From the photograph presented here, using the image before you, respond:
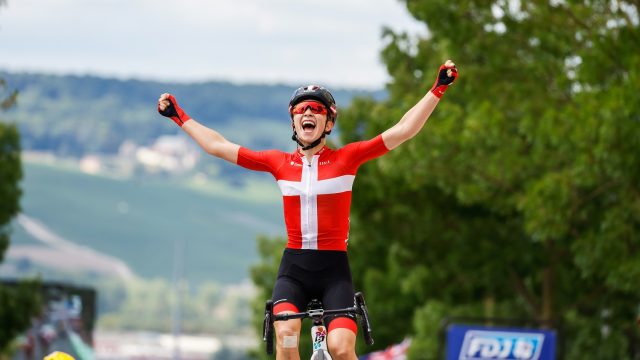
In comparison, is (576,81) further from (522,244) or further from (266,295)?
(266,295)

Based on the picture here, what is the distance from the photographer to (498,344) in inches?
910

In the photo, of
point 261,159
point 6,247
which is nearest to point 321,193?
point 261,159

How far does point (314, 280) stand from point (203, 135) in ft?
4.71

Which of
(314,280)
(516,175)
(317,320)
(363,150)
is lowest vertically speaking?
(317,320)

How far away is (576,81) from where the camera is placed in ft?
92.0

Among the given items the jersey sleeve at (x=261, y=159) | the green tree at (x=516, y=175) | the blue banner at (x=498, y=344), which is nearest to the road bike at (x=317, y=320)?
the jersey sleeve at (x=261, y=159)

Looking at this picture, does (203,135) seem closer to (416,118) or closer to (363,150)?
(363,150)

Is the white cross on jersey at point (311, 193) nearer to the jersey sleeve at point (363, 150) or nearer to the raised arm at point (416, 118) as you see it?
the jersey sleeve at point (363, 150)

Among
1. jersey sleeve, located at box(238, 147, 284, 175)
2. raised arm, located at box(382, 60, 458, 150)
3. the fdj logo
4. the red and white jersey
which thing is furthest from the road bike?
the fdj logo

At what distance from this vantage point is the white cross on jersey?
11711mm

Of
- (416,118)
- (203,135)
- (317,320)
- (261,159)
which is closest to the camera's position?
(317,320)

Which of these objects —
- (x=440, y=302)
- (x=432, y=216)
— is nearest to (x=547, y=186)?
(x=432, y=216)

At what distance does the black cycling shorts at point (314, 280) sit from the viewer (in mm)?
11547

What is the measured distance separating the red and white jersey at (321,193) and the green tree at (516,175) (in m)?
12.5
